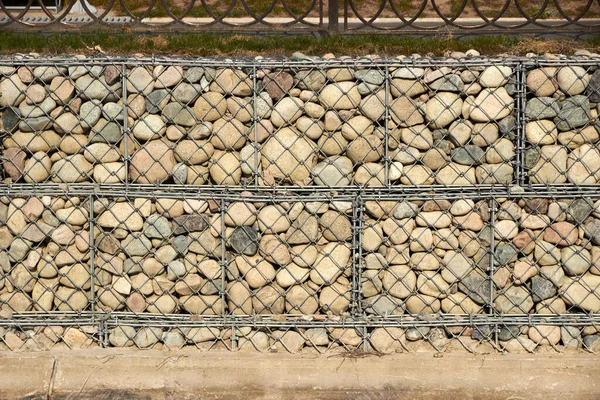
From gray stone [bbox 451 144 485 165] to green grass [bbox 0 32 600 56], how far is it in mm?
855

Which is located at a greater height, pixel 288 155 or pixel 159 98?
pixel 159 98

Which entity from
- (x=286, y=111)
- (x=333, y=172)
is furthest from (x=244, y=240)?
(x=286, y=111)

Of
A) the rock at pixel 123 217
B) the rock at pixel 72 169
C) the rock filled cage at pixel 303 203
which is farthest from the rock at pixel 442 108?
the rock at pixel 72 169

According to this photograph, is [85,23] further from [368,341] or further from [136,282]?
[368,341]

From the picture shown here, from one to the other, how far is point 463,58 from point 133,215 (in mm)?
2200

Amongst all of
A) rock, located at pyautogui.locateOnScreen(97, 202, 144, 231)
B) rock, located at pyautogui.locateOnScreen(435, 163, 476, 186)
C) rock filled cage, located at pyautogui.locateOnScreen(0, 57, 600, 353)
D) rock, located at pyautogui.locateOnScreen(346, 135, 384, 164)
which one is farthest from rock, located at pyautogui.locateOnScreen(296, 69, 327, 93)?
rock, located at pyautogui.locateOnScreen(97, 202, 144, 231)

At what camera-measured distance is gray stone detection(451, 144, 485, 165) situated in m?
5.35

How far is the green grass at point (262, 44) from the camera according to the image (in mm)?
5941

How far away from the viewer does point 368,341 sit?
5367 mm

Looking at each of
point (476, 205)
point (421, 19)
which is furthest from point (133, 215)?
point (421, 19)

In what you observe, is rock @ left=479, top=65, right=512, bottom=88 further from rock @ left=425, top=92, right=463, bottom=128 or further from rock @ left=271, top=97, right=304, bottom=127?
rock @ left=271, top=97, right=304, bottom=127

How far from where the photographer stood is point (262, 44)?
6.04 metres

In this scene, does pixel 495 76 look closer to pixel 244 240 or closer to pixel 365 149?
pixel 365 149

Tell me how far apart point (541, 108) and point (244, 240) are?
6.37 feet
